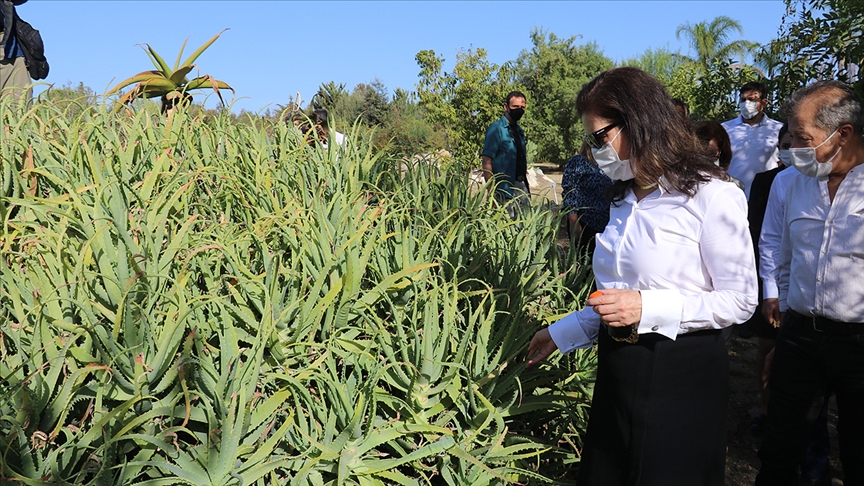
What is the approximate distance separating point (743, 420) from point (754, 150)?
2.30 meters

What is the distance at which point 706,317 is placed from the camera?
75.1 inches

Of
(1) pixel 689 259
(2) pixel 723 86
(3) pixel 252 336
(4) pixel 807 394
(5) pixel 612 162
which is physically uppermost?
(2) pixel 723 86

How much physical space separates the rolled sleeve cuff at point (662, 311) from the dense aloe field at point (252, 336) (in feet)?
1.98

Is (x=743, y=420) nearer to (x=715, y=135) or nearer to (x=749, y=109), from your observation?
(x=715, y=135)

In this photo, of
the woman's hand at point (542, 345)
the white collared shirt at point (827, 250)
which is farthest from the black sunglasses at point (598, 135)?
the white collared shirt at point (827, 250)

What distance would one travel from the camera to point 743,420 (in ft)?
14.9

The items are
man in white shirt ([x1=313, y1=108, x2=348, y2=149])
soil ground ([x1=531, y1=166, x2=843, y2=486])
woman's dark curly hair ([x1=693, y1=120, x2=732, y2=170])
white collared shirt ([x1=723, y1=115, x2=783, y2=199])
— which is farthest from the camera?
white collared shirt ([x1=723, y1=115, x2=783, y2=199])

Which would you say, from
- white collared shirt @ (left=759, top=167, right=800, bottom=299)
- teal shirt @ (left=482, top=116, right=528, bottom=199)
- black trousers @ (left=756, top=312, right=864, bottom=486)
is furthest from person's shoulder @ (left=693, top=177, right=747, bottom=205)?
teal shirt @ (left=482, top=116, right=528, bottom=199)

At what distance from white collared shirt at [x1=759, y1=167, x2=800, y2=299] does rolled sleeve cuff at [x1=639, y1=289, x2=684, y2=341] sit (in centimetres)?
154

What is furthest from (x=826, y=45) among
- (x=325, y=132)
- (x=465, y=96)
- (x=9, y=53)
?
(x=465, y=96)

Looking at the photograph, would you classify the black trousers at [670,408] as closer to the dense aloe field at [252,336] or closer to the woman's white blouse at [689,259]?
the woman's white blouse at [689,259]

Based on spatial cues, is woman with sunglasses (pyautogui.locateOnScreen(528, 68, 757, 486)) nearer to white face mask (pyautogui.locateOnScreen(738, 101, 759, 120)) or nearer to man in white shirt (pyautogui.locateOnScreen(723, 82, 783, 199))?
man in white shirt (pyautogui.locateOnScreen(723, 82, 783, 199))

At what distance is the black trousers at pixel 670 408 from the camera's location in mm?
1970

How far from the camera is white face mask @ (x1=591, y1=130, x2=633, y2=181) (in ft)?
6.84
